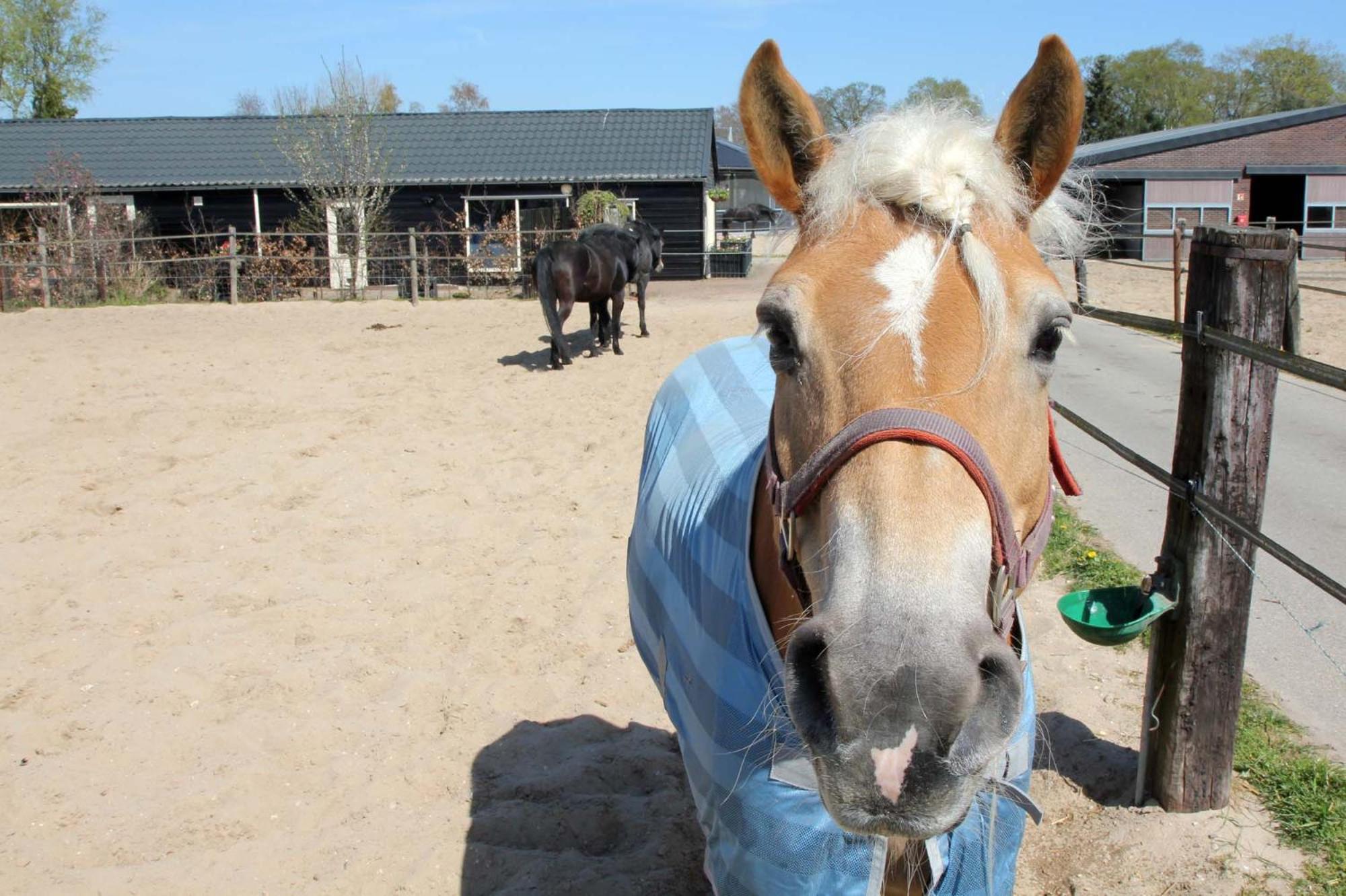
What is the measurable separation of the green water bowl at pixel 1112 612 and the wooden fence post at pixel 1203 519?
0.13 m

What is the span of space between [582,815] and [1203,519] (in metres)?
2.19

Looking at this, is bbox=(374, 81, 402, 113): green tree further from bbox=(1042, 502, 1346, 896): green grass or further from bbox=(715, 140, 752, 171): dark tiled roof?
bbox=(1042, 502, 1346, 896): green grass

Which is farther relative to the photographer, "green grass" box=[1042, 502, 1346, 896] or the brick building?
the brick building

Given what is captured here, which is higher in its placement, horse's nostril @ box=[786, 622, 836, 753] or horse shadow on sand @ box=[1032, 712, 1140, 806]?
horse's nostril @ box=[786, 622, 836, 753]

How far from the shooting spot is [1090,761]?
3373 mm

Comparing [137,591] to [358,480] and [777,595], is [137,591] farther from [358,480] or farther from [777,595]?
[777,595]

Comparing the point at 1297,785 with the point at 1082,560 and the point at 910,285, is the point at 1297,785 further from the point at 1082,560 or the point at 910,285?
the point at 910,285

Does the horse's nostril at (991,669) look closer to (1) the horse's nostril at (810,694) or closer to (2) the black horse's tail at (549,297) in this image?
(1) the horse's nostril at (810,694)

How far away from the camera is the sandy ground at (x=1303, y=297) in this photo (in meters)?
11.3

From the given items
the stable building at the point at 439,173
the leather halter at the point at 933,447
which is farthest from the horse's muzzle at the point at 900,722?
Result: the stable building at the point at 439,173

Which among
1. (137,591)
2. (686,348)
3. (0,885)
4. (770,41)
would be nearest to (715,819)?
(770,41)

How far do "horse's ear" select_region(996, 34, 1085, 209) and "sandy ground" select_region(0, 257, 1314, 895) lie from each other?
2104 millimetres

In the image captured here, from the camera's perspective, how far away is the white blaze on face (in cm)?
144

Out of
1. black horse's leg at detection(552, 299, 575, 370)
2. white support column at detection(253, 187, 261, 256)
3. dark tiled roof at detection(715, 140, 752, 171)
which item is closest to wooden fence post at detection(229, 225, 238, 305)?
white support column at detection(253, 187, 261, 256)
